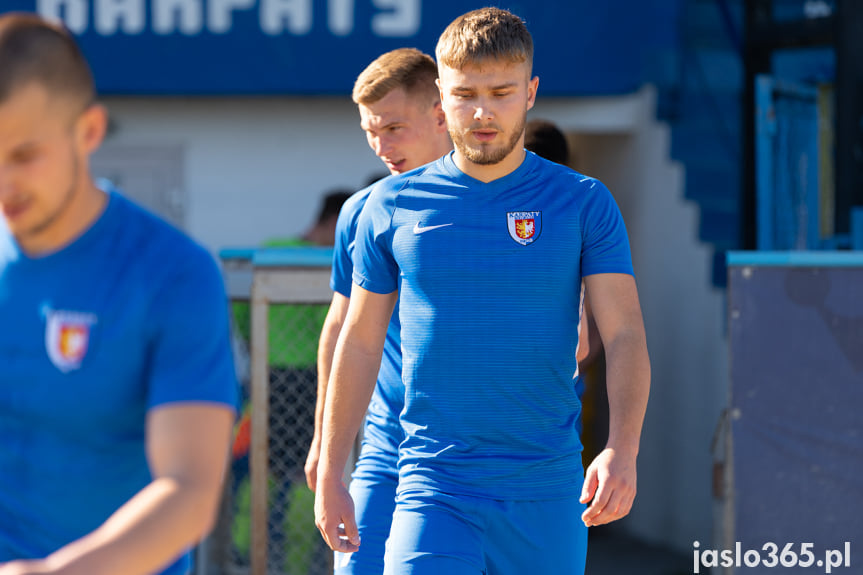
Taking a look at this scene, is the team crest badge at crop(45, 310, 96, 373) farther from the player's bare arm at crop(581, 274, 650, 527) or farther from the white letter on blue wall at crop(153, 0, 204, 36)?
the white letter on blue wall at crop(153, 0, 204, 36)

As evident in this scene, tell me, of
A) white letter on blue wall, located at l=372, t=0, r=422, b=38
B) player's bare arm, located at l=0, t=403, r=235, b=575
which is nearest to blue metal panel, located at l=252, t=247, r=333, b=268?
white letter on blue wall, located at l=372, t=0, r=422, b=38

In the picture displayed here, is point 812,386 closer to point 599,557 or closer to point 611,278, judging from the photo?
point 611,278

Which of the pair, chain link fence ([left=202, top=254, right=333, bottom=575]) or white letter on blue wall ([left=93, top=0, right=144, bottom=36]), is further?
white letter on blue wall ([left=93, top=0, right=144, bottom=36])

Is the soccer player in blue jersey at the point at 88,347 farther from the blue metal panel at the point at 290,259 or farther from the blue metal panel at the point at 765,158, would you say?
the blue metal panel at the point at 765,158

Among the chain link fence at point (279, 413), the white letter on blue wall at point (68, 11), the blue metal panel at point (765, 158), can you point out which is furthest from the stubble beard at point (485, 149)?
the white letter on blue wall at point (68, 11)

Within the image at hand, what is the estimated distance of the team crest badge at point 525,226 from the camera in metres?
2.88

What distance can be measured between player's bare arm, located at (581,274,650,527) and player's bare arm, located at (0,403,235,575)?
1.06 metres

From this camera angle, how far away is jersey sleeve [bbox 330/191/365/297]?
3.48 m

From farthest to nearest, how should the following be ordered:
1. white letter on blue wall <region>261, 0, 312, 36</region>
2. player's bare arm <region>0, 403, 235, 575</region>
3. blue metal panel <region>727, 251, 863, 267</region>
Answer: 1. white letter on blue wall <region>261, 0, 312, 36</region>
2. blue metal panel <region>727, 251, 863, 267</region>
3. player's bare arm <region>0, 403, 235, 575</region>

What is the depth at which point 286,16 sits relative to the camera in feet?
24.6

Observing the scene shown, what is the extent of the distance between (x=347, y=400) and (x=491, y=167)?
2.32ft

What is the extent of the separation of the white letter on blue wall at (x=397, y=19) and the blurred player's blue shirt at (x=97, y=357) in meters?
5.72

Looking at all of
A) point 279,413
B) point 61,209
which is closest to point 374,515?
point 61,209

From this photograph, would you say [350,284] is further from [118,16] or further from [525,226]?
[118,16]
